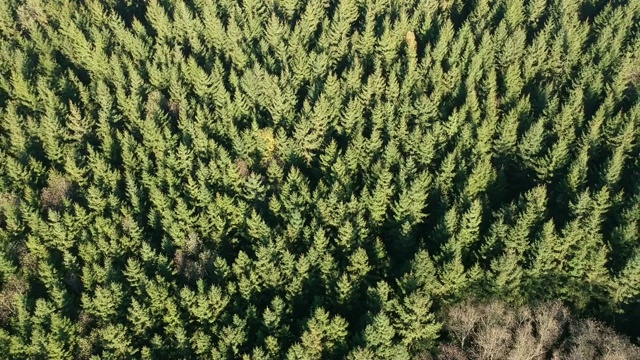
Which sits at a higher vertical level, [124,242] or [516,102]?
[516,102]

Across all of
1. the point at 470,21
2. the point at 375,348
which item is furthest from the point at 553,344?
the point at 470,21

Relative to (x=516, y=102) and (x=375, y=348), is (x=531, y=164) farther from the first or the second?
(x=375, y=348)

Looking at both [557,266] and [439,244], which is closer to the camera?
[557,266]

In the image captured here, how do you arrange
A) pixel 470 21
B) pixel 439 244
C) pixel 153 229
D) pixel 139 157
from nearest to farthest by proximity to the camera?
pixel 439 244 < pixel 153 229 < pixel 139 157 < pixel 470 21

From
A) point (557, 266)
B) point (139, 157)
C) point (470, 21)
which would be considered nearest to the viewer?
point (557, 266)

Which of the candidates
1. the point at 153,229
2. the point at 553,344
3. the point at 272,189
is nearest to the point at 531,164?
the point at 553,344

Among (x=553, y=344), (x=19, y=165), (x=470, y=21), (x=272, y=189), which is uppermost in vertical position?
(x=470, y=21)
